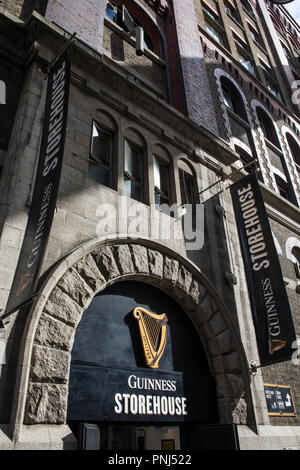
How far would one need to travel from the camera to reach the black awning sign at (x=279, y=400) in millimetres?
9305

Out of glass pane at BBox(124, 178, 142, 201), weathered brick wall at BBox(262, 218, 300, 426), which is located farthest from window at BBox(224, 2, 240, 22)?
glass pane at BBox(124, 178, 142, 201)

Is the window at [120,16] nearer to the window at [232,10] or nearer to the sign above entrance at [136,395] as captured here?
the sign above entrance at [136,395]

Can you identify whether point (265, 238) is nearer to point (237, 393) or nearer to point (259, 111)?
point (237, 393)

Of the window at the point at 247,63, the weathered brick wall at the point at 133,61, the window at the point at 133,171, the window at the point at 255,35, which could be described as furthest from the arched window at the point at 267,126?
the window at the point at 133,171

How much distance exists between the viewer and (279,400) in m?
9.70

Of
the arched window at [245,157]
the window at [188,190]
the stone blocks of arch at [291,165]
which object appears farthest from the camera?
the stone blocks of arch at [291,165]

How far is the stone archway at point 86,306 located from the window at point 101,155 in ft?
6.09

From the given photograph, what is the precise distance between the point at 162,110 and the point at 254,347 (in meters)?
7.37

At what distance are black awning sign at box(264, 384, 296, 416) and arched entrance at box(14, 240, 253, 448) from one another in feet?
5.46

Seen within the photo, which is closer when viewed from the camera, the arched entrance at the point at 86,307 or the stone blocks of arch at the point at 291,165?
the arched entrance at the point at 86,307

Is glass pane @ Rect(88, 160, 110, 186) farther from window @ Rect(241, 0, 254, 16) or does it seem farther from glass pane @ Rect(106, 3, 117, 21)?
window @ Rect(241, 0, 254, 16)

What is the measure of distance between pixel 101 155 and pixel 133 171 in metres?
1.07

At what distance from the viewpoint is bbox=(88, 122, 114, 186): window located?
27.5ft
